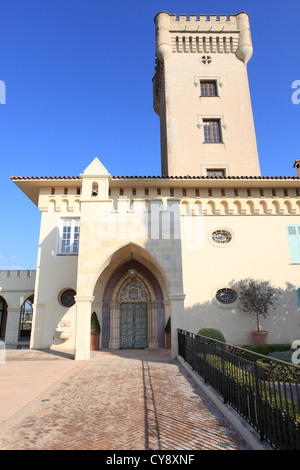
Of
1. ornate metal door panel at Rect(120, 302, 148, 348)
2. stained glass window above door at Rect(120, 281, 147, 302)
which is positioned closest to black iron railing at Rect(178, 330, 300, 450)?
ornate metal door panel at Rect(120, 302, 148, 348)

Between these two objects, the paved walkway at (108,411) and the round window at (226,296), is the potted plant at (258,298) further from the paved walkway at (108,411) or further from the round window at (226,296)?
the paved walkway at (108,411)

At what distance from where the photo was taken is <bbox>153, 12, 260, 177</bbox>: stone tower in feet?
65.4

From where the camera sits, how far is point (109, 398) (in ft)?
21.5

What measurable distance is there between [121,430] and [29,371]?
5748 millimetres

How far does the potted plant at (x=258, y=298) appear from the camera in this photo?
47.6 feet

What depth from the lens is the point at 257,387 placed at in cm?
425

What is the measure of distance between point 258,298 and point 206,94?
49.3ft

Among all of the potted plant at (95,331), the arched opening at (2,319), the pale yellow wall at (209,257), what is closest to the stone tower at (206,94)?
the pale yellow wall at (209,257)

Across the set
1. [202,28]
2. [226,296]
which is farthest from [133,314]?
[202,28]

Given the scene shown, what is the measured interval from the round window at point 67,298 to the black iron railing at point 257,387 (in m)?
8.98

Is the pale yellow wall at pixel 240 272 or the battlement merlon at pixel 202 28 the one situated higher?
the battlement merlon at pixel 202 28

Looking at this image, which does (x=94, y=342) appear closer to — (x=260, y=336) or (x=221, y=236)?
(x=260, y=336)
